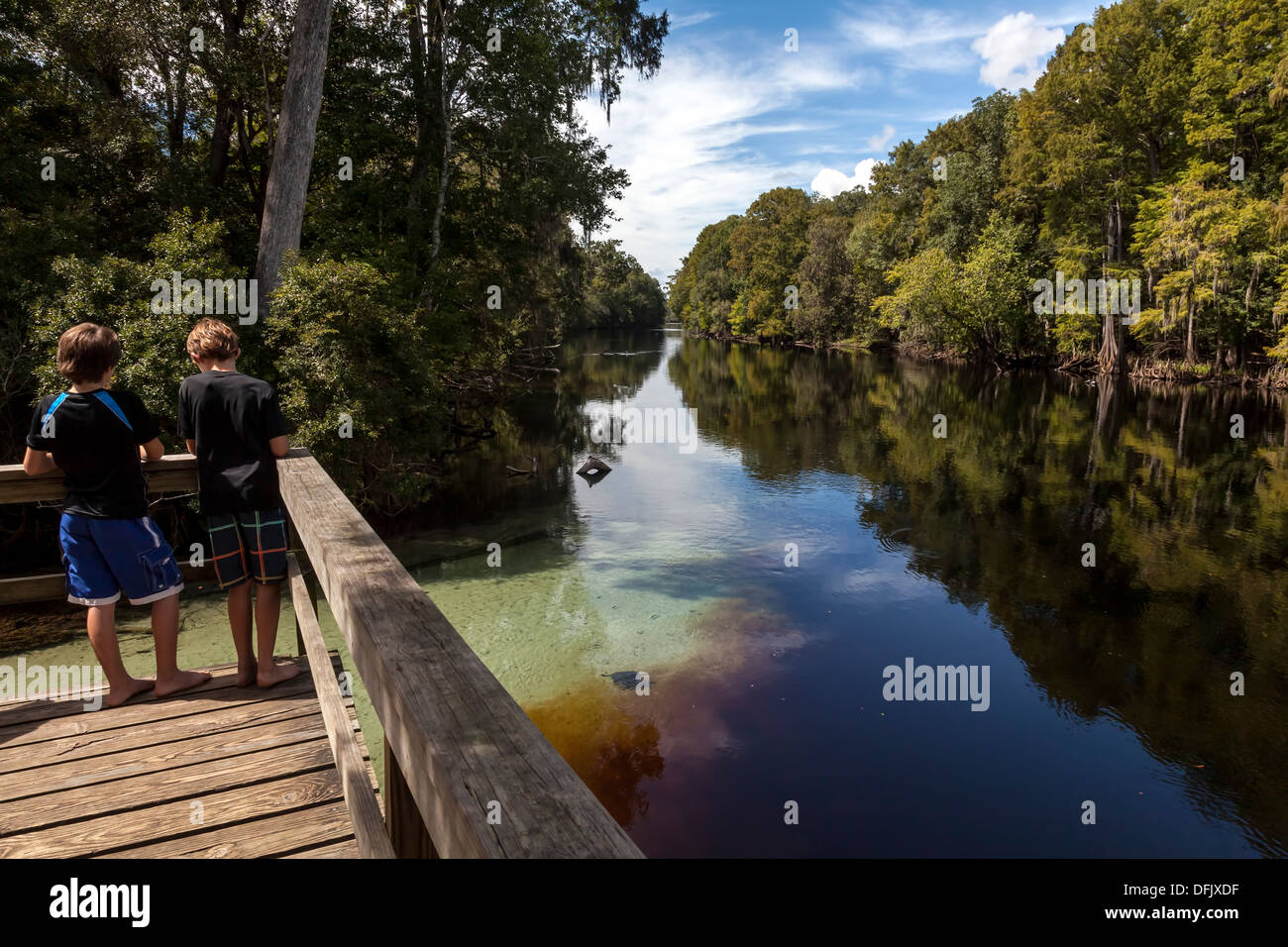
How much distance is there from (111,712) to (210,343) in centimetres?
175

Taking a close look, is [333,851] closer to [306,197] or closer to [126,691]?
[126,691]

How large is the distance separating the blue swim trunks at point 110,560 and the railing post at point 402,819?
2065 millimetres

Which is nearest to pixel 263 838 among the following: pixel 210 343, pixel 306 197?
pixel 210 343

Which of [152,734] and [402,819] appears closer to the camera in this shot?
[402,819]

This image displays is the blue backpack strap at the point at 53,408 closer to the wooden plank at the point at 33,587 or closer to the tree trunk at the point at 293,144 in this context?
the wooden plank at the point at 33,587

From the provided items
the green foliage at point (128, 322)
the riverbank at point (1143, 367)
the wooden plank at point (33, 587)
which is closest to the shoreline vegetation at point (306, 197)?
the green foliage at point (128, 322)

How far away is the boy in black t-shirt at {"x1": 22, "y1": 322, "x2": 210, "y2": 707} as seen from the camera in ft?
10.2

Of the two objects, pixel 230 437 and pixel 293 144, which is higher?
pixel 293 144

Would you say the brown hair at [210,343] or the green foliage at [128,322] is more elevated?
the green foliage at [128,322]

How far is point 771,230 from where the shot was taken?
7556 cm

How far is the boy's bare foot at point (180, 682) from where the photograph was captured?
131 inches

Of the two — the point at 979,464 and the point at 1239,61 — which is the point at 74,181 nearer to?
the point at 979,464

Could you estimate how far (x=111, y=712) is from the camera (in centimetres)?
318

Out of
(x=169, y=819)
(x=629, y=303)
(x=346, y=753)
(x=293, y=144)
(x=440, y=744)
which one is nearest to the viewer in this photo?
(x=440, y=744)
